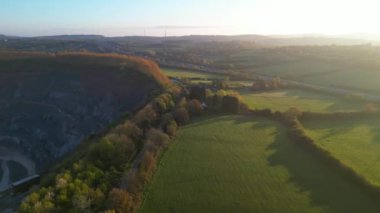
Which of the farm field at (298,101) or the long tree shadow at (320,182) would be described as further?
the farm field at (298,101)

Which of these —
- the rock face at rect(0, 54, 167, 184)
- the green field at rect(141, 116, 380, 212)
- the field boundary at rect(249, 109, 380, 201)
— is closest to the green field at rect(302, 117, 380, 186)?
the field boundary at rect(249, 109, 380, 201)

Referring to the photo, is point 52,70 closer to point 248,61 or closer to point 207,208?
point 248,61

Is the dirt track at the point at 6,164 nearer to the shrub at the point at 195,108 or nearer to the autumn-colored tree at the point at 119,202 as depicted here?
the shrub at the point at 195,108

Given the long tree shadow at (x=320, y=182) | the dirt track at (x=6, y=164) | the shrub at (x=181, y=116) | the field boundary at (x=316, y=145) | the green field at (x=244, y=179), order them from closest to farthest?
the green field at (x=244, y=179) < the long tree shadow at (x=320, y=182) < the field boundary at (x=316, y=145) < the dirt track at (x=6, y=164) < the shrub at (x=181, y=116)

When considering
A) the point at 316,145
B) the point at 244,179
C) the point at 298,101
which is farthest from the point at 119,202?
the point at 298,101

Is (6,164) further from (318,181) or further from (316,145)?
(318,181)

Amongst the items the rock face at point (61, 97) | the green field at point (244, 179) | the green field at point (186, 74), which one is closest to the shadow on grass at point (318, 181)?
the green field at point (244, 179)
